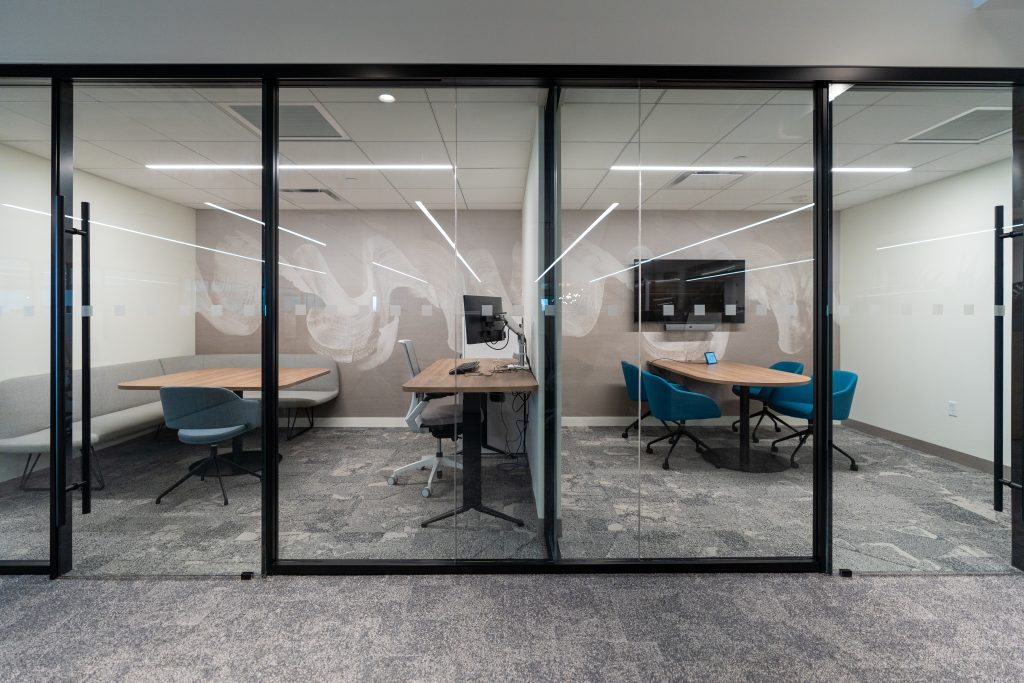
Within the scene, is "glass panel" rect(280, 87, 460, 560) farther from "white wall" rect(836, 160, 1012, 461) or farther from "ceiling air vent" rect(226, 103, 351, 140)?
"white wall" rect(836, 160, 1012, 461)

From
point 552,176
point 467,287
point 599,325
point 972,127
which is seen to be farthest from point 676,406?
point 972,127

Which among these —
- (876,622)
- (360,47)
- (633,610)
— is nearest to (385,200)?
(360,47)

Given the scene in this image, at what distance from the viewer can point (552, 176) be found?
221 cm

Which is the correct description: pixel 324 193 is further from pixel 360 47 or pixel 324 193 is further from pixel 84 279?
pixel 84 279

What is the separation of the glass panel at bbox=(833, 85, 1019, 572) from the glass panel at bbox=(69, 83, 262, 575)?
318 centimetres

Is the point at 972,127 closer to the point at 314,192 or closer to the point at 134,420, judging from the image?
the point at 314,192

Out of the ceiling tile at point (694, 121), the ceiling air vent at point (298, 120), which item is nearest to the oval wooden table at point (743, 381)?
the ceiling tile at point (694, 121)

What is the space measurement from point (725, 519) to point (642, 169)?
6.42 feet

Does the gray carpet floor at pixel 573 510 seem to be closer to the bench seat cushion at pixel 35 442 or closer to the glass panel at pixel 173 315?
the glass panel at pixel 173 315

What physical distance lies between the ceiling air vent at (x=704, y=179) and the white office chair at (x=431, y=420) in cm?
165

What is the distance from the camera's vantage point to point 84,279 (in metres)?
2.17

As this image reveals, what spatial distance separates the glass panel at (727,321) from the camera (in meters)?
2.16

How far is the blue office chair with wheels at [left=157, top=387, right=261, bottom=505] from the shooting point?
87.5 inches

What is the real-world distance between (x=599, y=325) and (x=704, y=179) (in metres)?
0.96
